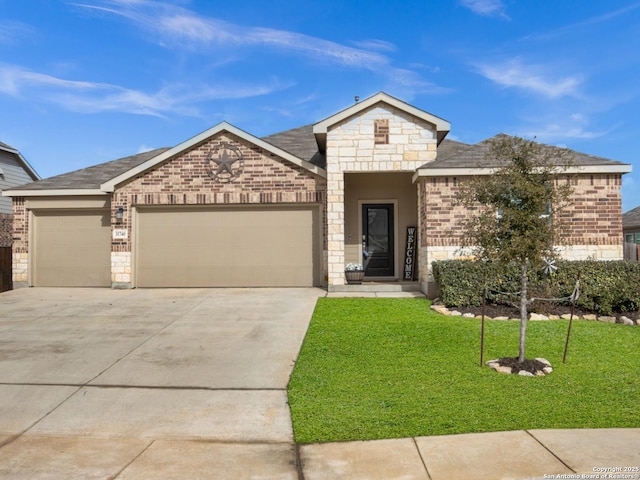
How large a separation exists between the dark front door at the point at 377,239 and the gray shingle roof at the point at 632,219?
19.0m

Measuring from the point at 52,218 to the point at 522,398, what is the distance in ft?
46.4

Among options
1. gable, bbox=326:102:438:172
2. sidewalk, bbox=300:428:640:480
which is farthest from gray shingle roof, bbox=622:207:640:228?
sidewalk, bbox=300:428:640:480

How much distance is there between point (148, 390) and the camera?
599cm

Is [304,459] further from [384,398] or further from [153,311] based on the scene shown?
[153,311]

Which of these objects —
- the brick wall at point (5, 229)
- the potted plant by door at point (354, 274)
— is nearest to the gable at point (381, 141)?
the potted plant by door at point (354, 274)

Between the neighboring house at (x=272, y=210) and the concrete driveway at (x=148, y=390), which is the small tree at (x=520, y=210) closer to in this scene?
the concrete driveway at (x=148, y=390)

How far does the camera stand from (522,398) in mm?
5434

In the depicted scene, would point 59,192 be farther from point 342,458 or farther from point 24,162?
point 342,458

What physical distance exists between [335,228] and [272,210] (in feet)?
6.91

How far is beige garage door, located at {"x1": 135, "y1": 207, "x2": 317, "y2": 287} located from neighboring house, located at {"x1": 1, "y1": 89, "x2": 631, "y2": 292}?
29 millimetres

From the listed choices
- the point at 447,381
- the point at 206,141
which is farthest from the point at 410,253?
the point at 447,381

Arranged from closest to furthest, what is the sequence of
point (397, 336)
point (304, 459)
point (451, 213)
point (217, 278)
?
point (304, 459) < point (397, 336) < point (451, 213) < point (217, 278)

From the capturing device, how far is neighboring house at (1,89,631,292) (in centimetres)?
1209

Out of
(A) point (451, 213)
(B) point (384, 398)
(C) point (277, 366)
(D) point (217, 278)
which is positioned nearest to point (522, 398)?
(B) point (384, 398)
